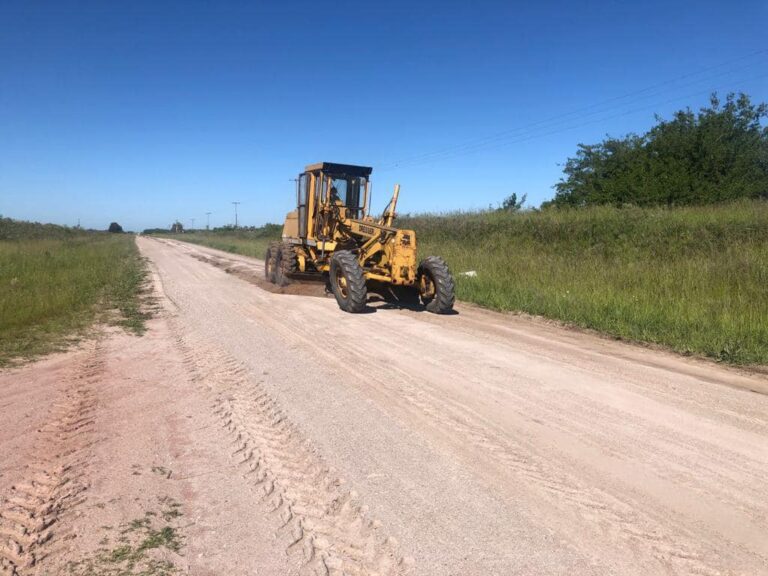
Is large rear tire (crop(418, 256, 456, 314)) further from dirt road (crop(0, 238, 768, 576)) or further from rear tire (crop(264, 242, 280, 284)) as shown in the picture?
rear tire (crop(264, 242, 280, 284))

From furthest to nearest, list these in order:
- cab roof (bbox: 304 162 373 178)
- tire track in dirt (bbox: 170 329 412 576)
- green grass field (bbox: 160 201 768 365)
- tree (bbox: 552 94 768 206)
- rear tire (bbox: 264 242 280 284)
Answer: tree (bbox: 552 94 768 206) < rear tire (bbox: 264 242 280 284) < cab roof (bbox: 304 162 373 178) < green grass field (bbox: 160 201 768 365) < tire track in dirt (bbox: 170 329 412 576)

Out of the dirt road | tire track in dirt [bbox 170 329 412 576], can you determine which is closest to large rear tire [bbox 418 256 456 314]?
the dirt road

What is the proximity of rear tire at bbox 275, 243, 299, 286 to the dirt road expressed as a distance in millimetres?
7364

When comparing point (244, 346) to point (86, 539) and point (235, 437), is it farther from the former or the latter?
point (86, 539)

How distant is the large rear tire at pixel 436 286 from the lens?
10.9m

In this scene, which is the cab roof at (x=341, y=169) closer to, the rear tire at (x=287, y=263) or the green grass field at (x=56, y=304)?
the rear tire at (x=287, y=263)

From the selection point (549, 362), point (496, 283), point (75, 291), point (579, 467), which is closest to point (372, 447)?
point (579, 467)

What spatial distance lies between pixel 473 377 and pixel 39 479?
4.13 meters

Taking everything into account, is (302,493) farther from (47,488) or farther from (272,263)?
(272,263)

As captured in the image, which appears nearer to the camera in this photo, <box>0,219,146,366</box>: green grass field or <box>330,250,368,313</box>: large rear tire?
<box>0,219,146,366</box>: green grass field

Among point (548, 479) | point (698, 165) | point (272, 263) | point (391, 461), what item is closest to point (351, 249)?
point (272, 263)

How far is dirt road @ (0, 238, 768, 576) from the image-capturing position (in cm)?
295

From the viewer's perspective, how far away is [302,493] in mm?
3561

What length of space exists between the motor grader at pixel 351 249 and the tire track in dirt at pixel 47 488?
6.27 meters
